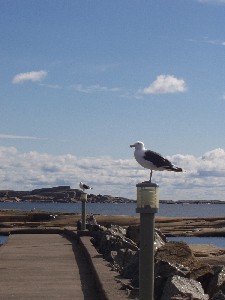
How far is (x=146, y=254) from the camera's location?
269 inches

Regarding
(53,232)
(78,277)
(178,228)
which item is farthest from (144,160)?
(178,228)

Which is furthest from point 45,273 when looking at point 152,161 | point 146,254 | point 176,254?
point 146,254

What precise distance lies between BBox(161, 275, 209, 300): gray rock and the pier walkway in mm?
1585

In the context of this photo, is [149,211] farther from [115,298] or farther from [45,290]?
[45,290]

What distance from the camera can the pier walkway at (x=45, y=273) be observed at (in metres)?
10.7

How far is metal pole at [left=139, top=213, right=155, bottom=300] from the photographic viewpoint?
22.1ft

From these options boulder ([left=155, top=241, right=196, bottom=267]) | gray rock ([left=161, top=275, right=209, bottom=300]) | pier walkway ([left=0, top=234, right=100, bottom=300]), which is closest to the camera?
gray rock ([left=161, top=275, right=209, bottom=300])

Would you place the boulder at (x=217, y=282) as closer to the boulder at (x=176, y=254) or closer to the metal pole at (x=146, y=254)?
the boulder at (x=176, y=254)

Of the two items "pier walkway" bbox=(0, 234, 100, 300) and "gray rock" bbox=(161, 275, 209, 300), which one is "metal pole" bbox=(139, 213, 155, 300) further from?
"pier walkway" bbox=(0, 234, 100, 300)

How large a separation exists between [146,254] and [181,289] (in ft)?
7.52

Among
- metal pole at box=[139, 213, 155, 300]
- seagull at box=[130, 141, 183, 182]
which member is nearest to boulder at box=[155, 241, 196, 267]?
seagull at box=[130, 141, 183, 182]

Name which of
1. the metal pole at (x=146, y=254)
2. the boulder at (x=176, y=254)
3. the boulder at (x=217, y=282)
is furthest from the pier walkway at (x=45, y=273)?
the metal pole at (x=146, y=254)

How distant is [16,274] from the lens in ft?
43.0

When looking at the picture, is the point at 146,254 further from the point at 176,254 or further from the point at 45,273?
the point at 176,254
